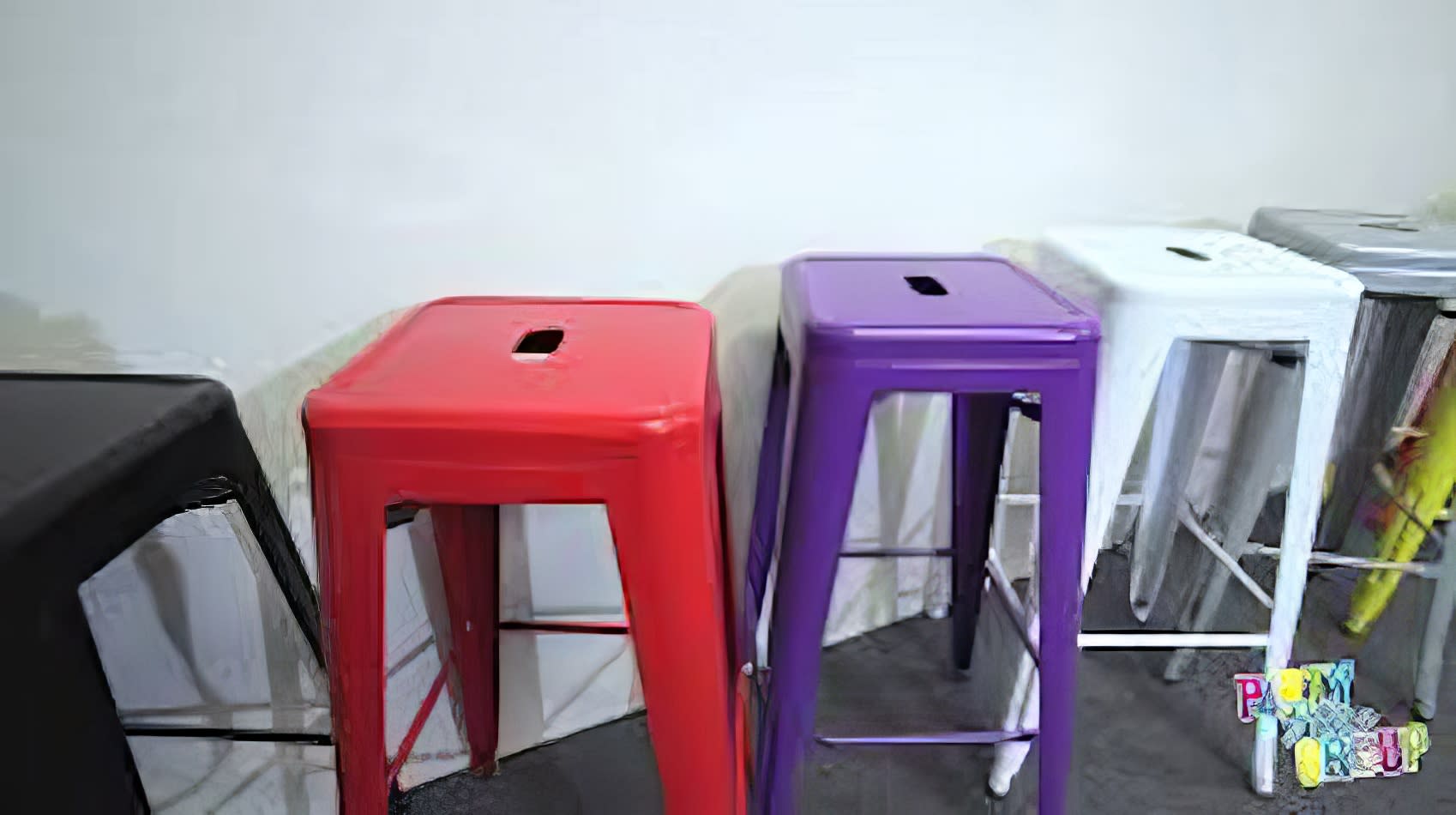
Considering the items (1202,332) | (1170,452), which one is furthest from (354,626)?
(1170,452)

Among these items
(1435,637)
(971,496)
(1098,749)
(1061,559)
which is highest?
→ (1061,559)

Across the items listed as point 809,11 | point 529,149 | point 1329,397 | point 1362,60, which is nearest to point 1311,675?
point 1329,397

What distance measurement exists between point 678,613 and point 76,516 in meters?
0.50

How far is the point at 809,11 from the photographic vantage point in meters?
1.27

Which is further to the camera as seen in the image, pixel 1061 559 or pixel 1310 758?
pixel 1310 758

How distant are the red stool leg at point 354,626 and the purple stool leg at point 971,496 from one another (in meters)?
0.83

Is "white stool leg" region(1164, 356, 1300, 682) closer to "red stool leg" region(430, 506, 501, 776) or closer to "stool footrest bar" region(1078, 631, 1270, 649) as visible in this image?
"stool footrest bar" region(1078, 631, 1270, 649)

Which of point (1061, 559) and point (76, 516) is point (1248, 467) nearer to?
point (1061, 559)

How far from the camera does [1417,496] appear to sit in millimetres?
1409

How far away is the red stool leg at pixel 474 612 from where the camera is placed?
1.22 m

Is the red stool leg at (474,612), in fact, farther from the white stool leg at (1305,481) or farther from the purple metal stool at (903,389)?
the white stool leg at (1305,481)

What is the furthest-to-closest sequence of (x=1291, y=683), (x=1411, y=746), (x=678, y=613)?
(x=1411, y=746), (x=1291, y=683), (x=678, y=613)

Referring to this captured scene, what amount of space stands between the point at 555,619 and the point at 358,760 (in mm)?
586

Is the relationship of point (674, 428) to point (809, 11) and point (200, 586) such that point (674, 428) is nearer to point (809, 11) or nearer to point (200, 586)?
point (809, 11)
